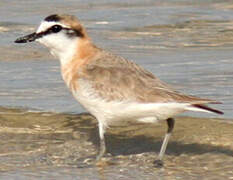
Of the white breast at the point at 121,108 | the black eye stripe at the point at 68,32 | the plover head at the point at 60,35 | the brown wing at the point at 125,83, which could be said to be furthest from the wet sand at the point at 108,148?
the black eye stripe at the point at 68,32

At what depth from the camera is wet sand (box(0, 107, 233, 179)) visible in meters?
8.30

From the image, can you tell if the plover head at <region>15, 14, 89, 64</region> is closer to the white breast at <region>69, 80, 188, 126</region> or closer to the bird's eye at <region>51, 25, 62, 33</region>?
the bird's eye at <region>51, 25, 62, 33</region>

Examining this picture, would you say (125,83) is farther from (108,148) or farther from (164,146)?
(108,148)

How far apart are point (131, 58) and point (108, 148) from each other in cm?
393

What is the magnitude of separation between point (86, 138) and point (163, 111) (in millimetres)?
1593

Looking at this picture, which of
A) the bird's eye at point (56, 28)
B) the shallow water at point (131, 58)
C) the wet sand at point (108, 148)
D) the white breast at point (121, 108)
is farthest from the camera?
the bird's eye at point (56, 28)

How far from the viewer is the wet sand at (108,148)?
830 centimetres

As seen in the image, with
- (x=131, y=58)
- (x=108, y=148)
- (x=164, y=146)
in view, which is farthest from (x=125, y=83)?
(x=131, y=58)

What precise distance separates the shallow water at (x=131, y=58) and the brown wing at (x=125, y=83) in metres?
0.73

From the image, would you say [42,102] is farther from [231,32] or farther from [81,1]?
[81,1]

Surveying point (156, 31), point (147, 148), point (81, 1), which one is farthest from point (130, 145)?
point (81, 1)

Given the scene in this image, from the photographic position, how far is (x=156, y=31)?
14.8 meters

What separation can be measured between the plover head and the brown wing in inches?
14.6

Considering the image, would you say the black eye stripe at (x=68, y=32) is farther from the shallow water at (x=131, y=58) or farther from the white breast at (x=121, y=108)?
the shallow water at (x=131, y=58)
